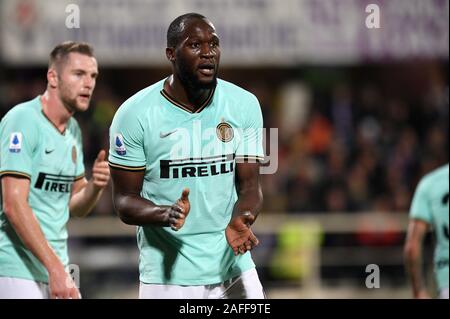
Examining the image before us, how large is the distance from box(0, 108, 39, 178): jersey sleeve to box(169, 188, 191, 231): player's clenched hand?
4.03 feet

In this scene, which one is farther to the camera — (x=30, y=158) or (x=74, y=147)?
(x=74, y=147)

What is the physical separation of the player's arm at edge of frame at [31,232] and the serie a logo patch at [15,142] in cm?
16

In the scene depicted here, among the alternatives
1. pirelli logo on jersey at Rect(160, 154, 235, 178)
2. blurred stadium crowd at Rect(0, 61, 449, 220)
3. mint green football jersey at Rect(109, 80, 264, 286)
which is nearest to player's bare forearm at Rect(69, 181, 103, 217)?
mint green football jersey at Rect(109, 80, 264, 286)

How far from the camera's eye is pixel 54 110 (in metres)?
5.70

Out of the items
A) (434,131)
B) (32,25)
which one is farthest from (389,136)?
(32,25)

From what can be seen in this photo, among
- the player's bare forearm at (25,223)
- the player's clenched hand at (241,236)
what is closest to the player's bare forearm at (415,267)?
→ the player's clenched hand at (241,236)

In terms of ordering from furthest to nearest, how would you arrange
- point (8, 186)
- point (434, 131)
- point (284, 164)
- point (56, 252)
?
1. point (434, 131)
2. point (284, 164)
3. point (56, 252)
4. point (8, 186)

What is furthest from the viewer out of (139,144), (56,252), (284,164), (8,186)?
(284,164)

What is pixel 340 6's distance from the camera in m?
10.9

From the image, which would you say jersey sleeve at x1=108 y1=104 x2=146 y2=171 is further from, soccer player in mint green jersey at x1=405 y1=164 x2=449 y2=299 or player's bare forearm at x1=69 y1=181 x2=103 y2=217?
soccer player in mint green jersey at x1=405 y1=164 x2=449 y2=299

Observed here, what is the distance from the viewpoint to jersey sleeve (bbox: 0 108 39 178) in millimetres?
5344

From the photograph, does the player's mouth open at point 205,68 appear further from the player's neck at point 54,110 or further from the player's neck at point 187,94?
the player's neck at point 54,110
